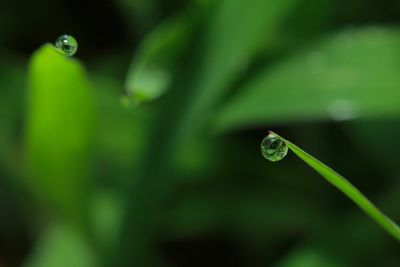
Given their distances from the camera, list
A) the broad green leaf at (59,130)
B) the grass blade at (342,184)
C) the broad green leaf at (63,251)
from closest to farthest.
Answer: the grass blade at (342,184) < the broad green leaf at (59,130) < the broad green leaf at (63,251)

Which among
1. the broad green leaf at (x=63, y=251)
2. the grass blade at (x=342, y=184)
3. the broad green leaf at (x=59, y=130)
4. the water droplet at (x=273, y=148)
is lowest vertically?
the grass blade at (x=342, y=184)

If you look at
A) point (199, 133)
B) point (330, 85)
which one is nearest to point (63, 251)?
point (199, 133)

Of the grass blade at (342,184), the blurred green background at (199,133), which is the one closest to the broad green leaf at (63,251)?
the blurred green background at (199,133)

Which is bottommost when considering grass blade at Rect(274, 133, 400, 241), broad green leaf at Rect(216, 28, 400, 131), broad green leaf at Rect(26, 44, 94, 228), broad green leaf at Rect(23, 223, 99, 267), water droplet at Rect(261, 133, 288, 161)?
grass blade at Rect(274, 133, 400, 241)

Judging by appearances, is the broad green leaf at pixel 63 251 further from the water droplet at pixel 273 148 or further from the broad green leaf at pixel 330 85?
the water droplet at pixel 273 148

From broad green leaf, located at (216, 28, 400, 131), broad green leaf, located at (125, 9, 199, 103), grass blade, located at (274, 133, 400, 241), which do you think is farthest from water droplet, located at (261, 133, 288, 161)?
broad green leaf, located at (216, 28, 400, 131)

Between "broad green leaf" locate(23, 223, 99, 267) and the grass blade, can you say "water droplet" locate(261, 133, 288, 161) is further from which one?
"broad green leaf" locate(23, 223, 99, 267)
